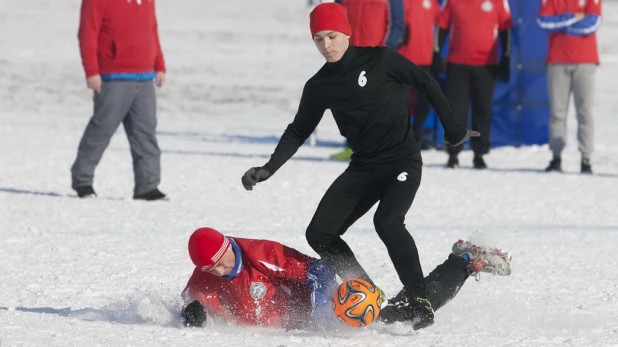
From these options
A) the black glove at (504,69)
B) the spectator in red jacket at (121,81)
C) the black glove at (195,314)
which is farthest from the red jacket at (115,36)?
the black glove at (195,314)

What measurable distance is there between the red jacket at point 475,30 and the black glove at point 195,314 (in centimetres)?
696

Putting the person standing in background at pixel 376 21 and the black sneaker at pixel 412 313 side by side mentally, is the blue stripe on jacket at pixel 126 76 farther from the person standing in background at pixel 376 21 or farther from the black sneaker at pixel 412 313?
the black sneaker at pixel 412 313

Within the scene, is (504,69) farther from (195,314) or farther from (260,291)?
(195,314)

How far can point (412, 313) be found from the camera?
5199mm

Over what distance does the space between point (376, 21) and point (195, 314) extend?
22.7 ft

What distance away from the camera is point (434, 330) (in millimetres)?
5371

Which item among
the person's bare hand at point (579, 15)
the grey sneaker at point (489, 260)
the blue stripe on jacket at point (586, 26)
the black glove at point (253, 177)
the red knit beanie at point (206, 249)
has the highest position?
the person's bare hand at point (579, 15)

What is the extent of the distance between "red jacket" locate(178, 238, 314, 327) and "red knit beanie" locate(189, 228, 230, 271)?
21 cm

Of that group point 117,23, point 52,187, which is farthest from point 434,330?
point 52,187

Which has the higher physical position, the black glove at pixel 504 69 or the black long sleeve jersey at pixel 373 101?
the black long sleeve jersey at pixel 373 101

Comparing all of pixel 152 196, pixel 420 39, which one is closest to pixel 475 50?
pixel 420 39

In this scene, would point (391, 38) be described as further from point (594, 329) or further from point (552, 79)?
point (594, 329)

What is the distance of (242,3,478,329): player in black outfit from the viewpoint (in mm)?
5359

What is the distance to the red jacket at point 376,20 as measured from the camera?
38.2 feet
